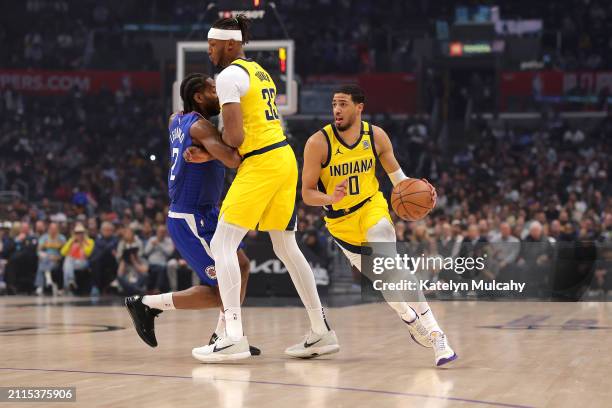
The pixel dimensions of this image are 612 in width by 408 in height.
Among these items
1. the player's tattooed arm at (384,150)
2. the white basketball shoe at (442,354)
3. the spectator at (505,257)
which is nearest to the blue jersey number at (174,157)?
the player's tattooed arm at (384,150)

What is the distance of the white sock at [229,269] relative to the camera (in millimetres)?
7141

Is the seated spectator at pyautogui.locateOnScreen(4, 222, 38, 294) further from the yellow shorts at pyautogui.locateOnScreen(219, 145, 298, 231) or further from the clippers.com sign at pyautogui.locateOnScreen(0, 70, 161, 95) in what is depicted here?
the clippers.com sign at pyautogui.locateOnScreen(0, 70, 161, 95)

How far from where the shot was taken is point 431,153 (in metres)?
27.3

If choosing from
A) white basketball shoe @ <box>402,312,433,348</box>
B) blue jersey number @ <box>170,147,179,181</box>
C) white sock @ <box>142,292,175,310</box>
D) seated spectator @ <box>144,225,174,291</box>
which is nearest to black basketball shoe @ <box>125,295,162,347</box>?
white sock @ <box>142,292,175,310</box>

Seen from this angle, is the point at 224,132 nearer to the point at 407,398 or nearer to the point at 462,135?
the point at 407,398

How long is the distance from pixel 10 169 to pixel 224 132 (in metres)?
22.0

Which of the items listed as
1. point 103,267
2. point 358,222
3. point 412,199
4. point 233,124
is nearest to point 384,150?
point 412,199

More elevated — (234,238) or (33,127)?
(234,238)

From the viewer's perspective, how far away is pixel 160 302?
7.57 meters

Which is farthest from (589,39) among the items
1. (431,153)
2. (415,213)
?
(415,213)

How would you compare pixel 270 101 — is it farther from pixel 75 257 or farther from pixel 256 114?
pixel 75 257

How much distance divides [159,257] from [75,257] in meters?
1.56

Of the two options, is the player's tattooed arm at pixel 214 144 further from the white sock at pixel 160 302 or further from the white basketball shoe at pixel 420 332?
the white basketball shoe at pixel 420 332

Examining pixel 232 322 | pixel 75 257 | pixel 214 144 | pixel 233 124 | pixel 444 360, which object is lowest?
pixel 75 257
